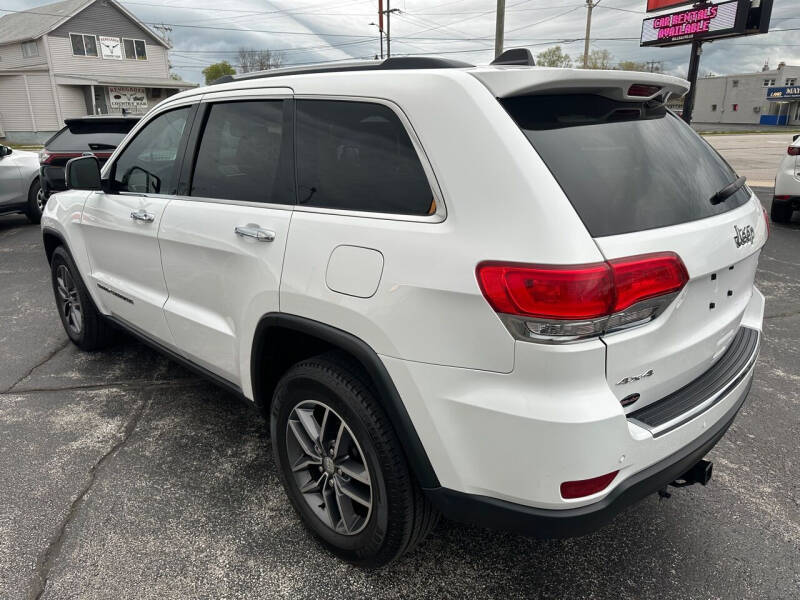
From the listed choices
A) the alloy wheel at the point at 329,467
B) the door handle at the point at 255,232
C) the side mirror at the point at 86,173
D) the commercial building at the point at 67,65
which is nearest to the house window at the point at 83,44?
the commercial building at the point at 67,65

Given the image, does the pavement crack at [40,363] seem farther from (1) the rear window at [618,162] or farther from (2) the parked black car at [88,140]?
(2) the parked black car at [88,140]

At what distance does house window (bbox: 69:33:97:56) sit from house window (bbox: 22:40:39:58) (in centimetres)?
199

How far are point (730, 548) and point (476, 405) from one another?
4.91 feet

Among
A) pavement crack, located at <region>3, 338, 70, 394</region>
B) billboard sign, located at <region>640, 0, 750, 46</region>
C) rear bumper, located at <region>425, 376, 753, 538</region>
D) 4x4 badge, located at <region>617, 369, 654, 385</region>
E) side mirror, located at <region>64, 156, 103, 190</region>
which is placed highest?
billboard sign, located at <region>640, 0, 750, 46</region>

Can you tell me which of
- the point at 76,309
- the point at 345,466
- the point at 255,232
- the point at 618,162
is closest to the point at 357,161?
the point at 255,232

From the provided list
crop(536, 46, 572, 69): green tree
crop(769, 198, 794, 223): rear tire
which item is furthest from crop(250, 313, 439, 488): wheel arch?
crop(536, 46, 572, 69): green tree

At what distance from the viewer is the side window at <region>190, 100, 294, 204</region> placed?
2439 millimetres

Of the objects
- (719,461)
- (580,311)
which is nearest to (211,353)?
(580,311)

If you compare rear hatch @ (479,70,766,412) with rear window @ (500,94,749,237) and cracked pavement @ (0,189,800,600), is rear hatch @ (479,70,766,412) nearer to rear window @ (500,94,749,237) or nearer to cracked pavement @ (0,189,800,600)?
rear window @ (500,94,749,237)

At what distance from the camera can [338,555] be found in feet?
7.57

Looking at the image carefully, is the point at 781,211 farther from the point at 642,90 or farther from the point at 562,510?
the point at 562,510

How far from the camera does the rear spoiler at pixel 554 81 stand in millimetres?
1789

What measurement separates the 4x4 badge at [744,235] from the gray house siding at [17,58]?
4088 centimetres

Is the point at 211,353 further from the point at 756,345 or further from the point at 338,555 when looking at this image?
the point at 756,345
